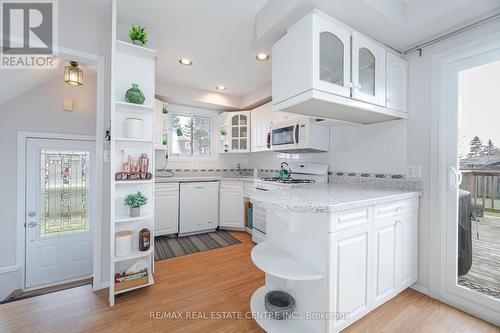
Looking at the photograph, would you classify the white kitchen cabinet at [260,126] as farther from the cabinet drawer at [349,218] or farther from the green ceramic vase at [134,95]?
the cabinet drawer at [349,218]

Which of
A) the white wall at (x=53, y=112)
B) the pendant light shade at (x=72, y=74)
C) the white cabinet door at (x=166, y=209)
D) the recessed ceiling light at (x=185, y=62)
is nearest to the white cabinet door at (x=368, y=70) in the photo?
the recessed ceiling light at (x=185, y=62)

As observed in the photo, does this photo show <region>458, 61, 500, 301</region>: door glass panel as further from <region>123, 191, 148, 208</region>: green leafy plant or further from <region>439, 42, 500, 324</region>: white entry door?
<region>123, 191, 148, 208</region>: green leafy plant

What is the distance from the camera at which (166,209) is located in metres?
3.25

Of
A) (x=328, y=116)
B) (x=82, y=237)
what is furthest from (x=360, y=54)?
(x=82, y=237)

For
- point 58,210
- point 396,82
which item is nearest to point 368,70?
point 396,82

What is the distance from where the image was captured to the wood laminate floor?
1498 mm

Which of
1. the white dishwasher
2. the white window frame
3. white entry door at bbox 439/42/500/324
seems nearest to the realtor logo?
the white window frame

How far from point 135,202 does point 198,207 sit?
65.3 inches

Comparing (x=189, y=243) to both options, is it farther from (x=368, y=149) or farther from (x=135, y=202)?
(x=368, y=149)

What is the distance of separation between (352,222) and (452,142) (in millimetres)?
1269

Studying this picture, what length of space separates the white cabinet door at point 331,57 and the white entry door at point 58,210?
3393 mm

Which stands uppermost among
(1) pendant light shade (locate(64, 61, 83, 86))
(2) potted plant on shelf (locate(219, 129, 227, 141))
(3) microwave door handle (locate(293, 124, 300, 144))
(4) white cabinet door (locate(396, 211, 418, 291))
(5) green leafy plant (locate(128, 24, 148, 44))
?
(5) green leafy plant (locate(128, 24, 148, 44))

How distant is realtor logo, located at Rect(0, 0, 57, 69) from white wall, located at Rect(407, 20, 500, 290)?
3.28 metres

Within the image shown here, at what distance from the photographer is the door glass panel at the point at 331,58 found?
1.52 metres
